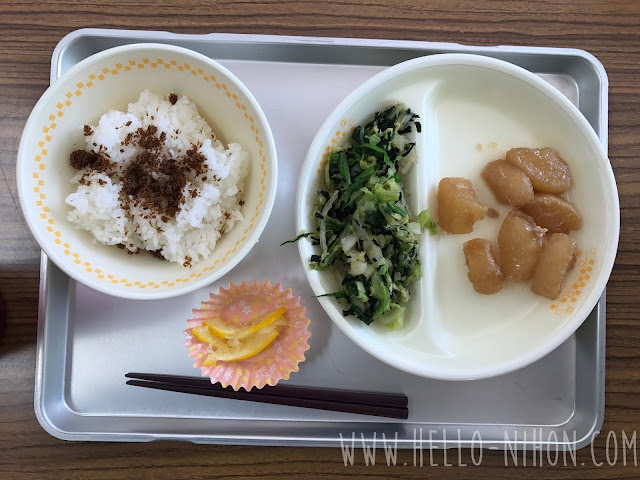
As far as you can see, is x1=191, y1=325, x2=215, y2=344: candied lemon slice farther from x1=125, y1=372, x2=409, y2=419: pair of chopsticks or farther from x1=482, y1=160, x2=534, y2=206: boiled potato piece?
x1=482, y1=160, x2=534, y2=206: boiled potato piece

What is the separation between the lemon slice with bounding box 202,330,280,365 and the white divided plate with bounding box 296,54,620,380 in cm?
26

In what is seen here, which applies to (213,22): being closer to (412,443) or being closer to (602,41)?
(602,41)

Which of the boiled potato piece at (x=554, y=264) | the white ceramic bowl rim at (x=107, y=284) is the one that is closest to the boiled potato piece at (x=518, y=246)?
the boiled potato piece at (x=554, y=264)

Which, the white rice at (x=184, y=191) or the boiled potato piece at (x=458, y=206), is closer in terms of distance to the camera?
the white rice at (x=184, y=191)

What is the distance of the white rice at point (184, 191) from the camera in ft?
5.49

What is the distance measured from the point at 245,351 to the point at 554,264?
116 cm

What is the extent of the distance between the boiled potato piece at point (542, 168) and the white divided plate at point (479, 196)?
0.07 m

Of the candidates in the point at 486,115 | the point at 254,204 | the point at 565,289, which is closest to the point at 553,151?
the point at 486,115

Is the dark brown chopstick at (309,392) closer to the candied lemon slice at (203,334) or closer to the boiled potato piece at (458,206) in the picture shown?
the candied lemon slice at (203,334)

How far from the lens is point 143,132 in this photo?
1697 millimetres

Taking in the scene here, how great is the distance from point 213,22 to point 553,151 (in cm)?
145

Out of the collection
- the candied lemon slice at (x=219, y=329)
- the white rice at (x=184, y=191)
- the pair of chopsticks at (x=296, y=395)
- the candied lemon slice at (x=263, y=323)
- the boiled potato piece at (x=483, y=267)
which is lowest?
the pair of chopsticks at (x=296, y=395)

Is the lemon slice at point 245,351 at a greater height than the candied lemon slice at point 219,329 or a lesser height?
lesser

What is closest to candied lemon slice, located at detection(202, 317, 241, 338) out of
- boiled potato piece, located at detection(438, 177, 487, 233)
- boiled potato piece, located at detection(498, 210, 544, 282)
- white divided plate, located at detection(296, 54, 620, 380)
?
white divided plate, located at detection(296, 54, 620, 380)
